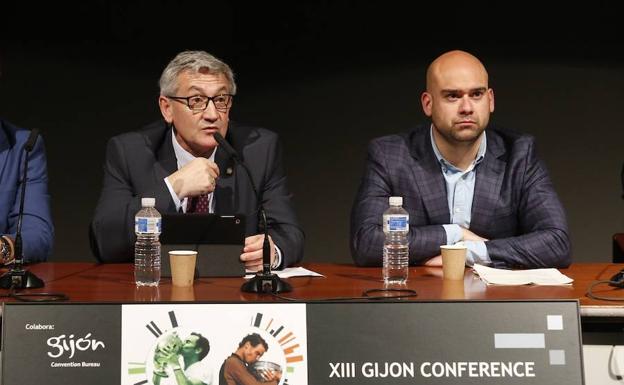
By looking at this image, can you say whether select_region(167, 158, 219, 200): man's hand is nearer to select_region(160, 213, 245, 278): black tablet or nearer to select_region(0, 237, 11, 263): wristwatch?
select_region(160, 213, 245, 278): black tablet

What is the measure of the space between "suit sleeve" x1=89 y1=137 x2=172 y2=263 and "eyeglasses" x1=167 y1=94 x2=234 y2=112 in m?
0.27

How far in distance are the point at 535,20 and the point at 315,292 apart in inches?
122

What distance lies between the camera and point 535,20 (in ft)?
16.5

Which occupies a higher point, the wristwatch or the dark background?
the dark background

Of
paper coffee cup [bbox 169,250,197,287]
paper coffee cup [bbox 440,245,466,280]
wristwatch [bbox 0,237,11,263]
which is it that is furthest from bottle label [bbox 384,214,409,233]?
wristwatch [bbox 0,237,11,263]

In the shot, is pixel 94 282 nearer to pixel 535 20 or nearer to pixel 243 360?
pixel 243 360

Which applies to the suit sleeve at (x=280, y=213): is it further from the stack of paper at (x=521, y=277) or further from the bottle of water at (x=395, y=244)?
the stack of paper at (x=521, y=277)

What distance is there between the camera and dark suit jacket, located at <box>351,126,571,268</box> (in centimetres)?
332

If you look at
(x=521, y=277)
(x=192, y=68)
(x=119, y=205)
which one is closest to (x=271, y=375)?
(x=521, y=277)

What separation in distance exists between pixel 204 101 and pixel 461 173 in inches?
41.0

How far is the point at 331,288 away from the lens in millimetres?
2570

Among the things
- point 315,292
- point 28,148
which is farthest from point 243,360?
point 28,148

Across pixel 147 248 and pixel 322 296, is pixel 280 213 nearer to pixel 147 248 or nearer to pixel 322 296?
pixel 147 248

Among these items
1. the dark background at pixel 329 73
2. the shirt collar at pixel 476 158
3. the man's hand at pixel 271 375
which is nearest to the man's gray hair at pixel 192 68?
the shirt collar at pixel 476 158
